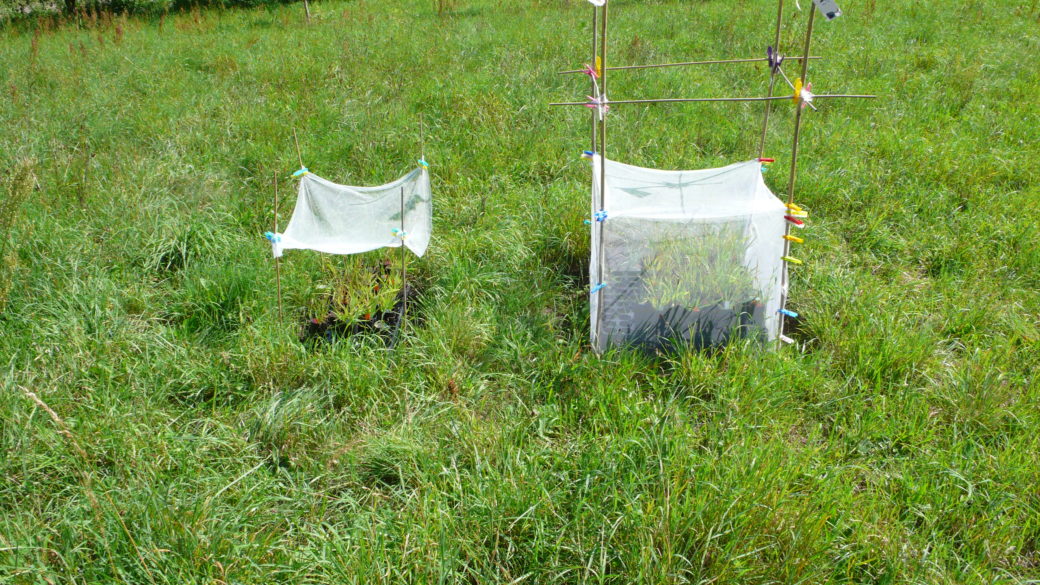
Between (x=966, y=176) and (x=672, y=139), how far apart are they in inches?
74.1

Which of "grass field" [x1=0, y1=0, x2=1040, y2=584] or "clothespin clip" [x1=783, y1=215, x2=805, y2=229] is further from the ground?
"clothespin clip" [x1=783, y1=215, x2=805, y2=229]

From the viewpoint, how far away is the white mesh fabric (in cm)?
288

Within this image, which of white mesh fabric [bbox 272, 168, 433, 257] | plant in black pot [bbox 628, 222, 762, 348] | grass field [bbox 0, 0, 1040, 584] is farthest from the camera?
white mesh fabric [bbox 272, 168, 433, 257]

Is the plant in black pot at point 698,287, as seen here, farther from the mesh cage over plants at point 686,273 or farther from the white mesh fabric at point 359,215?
the white mesh fabric at point 359,215

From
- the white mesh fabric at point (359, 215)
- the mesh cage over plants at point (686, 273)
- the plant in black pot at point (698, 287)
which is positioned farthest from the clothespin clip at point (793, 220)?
the white mesh fabric at point (359, 215)

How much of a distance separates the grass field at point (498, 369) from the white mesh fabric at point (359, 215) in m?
0.36

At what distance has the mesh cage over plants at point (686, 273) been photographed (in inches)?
103

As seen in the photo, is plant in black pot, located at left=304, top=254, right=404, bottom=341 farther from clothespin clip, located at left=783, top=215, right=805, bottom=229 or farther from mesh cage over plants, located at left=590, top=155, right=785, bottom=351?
clothespin clip, located at left=783, top=215, right=805, bottom=229

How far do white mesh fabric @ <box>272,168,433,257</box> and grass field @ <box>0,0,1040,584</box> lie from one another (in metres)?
0.36

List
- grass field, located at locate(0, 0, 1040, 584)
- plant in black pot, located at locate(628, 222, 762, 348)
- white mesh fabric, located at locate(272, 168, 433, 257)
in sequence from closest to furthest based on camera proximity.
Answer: grass field, located at locate(0, 0, 1040, 584) < plant in black pot, located at locate(628, 222, 762, 348) < white mesh fabric, located at locate(272, 168, 433, 257)

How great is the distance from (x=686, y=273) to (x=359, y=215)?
1.50 metres

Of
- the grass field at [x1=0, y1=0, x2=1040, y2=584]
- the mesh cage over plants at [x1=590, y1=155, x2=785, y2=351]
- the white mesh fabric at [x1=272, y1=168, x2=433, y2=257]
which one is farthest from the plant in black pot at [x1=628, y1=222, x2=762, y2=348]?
the white mesh fabric at [x1=272, y1=168, x2=433, y2=257]

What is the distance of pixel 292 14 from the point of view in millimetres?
9273

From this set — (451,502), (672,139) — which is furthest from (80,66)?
(451,502)
